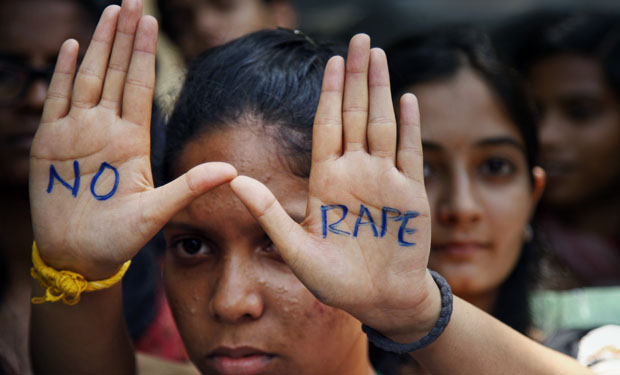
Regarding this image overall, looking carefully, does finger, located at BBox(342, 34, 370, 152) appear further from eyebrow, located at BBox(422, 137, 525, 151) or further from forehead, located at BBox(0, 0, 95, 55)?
forehead, located at BBox(0, 0, 95, 55)

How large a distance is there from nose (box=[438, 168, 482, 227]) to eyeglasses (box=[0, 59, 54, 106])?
1.42m

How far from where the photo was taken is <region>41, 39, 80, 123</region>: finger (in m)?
1.46

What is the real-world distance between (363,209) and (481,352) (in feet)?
1.22

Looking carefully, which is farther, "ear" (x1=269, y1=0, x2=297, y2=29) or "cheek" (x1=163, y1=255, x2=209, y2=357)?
"ear" (x1=269, y1=0, x2=297, y2=29)

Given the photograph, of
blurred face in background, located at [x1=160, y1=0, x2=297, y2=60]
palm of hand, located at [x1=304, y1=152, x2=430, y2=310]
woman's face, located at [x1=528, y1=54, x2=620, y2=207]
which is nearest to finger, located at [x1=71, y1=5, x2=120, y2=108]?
palm of hand, located at [x1=304, y1=152, x2=430, y2=310]

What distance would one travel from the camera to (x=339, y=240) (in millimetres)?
1374

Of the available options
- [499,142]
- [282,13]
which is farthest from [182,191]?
[282,13]

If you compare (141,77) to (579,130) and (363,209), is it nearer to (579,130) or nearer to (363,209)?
(363,209)

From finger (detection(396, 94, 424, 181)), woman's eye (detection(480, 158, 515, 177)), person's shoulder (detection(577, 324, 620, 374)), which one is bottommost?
person's shoulder (detection(577, 324, 620, 374))

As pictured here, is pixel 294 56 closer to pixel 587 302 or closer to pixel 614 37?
pixel 587 302

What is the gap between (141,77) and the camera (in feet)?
4.77

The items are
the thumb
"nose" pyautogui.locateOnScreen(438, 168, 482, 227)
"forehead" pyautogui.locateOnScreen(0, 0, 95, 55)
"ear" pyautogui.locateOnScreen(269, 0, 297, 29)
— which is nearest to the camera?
the thumb

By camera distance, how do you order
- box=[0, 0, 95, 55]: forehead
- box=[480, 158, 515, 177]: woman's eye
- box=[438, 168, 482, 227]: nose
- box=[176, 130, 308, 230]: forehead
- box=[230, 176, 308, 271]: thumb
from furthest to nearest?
box=[0, 0, 95, 55]: forehead, box=[480, 158, 515, 177]: woman's eye, box=[438, 168, 482, 227]: nose, box=[176, 130, 308, 230]: forehead, box=[230, 176, 308, 271]: thumb

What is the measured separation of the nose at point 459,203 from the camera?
86.2 inches
